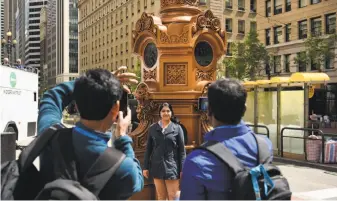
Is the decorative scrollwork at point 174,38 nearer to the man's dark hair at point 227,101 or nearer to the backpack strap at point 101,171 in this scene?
the man's dark hair at point 227,101

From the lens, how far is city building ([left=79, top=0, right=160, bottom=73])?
71.4 metres

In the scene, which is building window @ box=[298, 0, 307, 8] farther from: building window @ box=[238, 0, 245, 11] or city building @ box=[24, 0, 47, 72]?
city building @ box=[24, 0, 47, 72]

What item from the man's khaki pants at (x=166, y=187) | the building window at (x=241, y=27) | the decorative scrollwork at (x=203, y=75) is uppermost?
the building window at (x=241, y=27)

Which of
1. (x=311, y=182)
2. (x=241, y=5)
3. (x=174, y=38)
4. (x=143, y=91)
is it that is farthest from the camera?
(x=241, y=5)

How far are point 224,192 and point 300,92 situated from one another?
1352cm

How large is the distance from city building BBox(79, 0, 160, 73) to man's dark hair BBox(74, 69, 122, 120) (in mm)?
57659

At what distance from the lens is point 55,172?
2.00 metres

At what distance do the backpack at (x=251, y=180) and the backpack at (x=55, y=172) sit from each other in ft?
1.84

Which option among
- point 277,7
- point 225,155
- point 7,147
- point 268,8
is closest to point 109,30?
point 268,8

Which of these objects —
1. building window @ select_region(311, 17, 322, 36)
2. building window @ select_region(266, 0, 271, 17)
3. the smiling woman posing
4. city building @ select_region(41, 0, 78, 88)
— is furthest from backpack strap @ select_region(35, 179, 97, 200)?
city building @ select_region(41, 0, 78, 88)

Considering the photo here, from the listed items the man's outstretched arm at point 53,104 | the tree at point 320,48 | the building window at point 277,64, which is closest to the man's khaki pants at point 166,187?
the man's outstretched arm at point 53,104

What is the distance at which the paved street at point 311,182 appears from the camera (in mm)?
9102

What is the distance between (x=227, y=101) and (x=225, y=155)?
1.16 feet

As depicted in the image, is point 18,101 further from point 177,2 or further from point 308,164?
point 177,2
